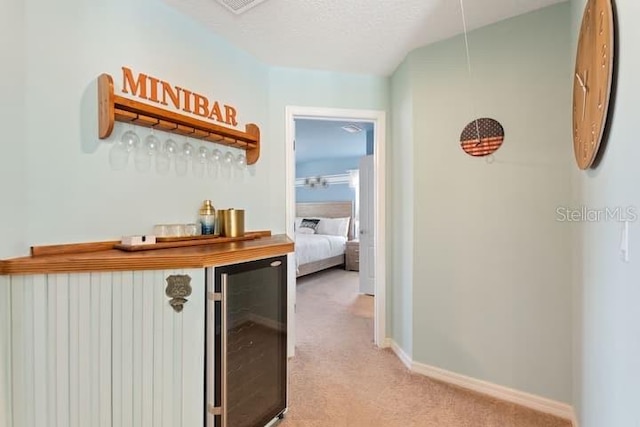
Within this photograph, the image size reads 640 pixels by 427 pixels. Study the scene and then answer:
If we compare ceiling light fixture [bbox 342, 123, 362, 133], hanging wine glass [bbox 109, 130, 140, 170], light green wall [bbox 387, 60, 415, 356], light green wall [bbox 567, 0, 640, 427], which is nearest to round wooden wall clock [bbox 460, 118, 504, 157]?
light green wall [bbox 387, 60, 415, 356]

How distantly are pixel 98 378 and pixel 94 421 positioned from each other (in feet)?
0.56

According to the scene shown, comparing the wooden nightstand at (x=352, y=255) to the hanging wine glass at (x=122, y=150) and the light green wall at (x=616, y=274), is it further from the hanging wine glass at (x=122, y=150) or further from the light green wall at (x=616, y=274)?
the hanging wine glass at (x=122, y=150)

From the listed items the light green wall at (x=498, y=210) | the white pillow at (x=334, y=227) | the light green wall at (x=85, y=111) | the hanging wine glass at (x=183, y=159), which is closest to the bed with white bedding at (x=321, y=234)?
the white pillow at (x=334, y=227)

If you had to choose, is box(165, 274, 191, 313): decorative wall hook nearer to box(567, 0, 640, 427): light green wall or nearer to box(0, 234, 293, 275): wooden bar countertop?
box(0, 234, 293, 275): wooden bar countertop

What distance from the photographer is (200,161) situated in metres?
2.02

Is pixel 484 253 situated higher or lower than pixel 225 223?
lower

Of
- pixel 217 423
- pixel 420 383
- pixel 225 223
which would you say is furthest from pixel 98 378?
pixel 420 383

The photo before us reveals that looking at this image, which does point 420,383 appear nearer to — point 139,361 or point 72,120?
point 139,361

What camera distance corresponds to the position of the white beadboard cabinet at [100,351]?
1.17m

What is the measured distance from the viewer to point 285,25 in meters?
2.02

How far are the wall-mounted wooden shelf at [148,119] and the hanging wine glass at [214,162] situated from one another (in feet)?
0.24

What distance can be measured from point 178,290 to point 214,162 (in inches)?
41.2

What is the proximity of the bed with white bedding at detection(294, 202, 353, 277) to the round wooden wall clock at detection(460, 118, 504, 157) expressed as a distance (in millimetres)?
3437

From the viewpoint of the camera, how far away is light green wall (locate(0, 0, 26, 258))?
1.18 m
